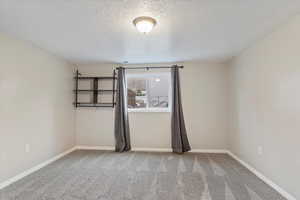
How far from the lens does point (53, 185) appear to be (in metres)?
2.34

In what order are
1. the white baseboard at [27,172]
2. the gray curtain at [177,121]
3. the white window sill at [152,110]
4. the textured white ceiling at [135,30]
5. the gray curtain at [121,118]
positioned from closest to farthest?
the textured white ceiling at [135,30]
the white baseboard at [27,172]
the gray curtain at [177,121]
the gray curtain at [121,118]
the white window sill at [152,110]

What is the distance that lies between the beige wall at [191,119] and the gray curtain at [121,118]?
196 mm

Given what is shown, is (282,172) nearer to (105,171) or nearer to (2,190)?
(105,171)

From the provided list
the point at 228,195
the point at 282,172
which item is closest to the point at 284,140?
the point at 282,172

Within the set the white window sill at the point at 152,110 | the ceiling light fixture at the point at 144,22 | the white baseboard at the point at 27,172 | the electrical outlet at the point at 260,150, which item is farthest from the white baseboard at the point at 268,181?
the white baseboard at the point at 27,172

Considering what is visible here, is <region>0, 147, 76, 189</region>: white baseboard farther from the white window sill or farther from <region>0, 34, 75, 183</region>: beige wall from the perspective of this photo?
the white window sill

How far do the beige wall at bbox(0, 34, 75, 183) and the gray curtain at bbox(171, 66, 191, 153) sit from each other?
8.38ft

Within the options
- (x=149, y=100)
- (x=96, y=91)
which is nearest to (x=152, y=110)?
(x=149, y=100)

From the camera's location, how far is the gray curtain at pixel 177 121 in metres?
3.86

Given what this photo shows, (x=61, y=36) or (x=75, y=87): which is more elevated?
(x=61, y=36)

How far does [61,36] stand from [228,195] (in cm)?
326

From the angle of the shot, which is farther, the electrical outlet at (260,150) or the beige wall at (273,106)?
the electrical outlet at (260,150)

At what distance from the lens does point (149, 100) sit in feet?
14.3

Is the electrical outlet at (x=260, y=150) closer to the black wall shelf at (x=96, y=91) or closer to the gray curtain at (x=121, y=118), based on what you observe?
the gray curtain at (x=121, y=118)
